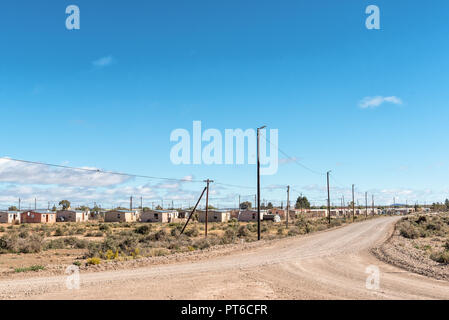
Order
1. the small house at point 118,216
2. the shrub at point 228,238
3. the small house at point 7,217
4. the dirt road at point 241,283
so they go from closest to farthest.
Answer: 1. the dirt road at point 241,283
2. the shrub at point 228,238
3. the small house at point 7,217
4. the small house at point 118,216

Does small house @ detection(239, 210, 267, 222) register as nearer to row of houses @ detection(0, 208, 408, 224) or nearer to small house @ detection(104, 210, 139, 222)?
row of houses @ detection(0, 208, 408, 224)

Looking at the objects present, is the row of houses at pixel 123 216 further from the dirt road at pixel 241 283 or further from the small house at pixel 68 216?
the dirt road at pixel 241 283

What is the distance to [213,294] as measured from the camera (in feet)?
37.3

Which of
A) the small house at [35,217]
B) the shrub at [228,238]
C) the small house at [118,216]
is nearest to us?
the shrub at [228,238]

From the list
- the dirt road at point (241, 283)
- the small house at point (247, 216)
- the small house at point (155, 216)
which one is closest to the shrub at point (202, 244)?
the dirt road at point (241, 283)

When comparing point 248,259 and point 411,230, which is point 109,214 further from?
point 248,259

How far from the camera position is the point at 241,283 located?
1311cm

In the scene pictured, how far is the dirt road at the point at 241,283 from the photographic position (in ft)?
37.0

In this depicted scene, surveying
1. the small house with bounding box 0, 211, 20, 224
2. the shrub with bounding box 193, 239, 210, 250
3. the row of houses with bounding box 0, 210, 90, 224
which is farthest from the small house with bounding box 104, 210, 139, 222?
the shrub with bounding box 193, 239, 210, 250

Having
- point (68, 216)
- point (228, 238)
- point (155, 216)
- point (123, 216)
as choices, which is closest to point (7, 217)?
point (68, 216)

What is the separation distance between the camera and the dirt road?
11273 mm

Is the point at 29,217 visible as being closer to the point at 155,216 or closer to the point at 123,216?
the point at 123,216
